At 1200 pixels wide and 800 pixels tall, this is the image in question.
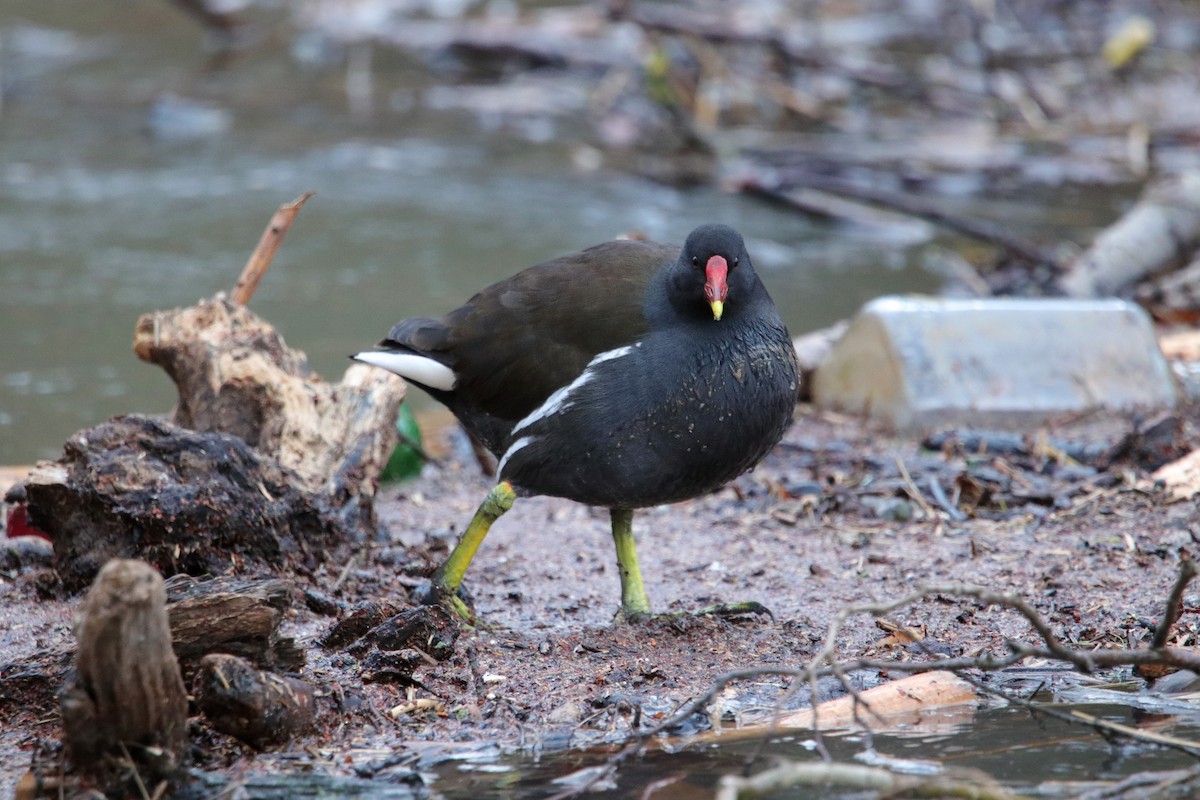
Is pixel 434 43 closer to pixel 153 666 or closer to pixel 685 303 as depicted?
pixel 685 303

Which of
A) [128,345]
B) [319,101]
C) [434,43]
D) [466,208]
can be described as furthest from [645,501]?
[434,43]

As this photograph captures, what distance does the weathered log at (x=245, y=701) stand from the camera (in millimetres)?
2994

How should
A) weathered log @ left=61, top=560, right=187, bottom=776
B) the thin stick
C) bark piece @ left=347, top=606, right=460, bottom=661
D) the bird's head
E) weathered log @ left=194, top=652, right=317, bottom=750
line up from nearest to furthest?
weathered log @ left=61, top=560, right=187, bottom=776 < weathered log @ left=194, top=652, right=317, bottom=750 < bark piece @ left=347, top=606, right=460, bottom=661 < the bird's head < the thin stick

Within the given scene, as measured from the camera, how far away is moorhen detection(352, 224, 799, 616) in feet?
12.4

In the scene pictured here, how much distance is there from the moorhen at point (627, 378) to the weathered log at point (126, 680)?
128cm

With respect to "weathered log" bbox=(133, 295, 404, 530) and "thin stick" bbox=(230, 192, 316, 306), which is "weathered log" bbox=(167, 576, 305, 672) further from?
"thin stick" bbox=(230, 192, 316, 306)

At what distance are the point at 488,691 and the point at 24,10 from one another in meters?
15.9

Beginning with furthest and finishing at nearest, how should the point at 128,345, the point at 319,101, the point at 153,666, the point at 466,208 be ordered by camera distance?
1. the point at 319,101
2. the point at 466,208
3. the point at 128,345
4. the point at 153,666

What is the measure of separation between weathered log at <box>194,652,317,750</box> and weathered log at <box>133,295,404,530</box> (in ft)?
4.96

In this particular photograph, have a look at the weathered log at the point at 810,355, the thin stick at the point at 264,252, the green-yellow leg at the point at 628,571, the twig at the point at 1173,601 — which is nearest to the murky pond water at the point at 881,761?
the twig at the point at 1173,601

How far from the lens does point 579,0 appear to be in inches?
705

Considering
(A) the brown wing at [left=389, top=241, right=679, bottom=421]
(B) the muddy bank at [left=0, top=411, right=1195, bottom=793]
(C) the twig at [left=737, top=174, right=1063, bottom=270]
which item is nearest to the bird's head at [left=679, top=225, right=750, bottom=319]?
(A) the brown wing at [left=389, top=241, right=679, bottom=421]

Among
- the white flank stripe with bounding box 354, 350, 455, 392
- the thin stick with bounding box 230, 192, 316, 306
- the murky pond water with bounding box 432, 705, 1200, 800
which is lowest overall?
the murky pond water with bounding box 432, 705, 1200, 800

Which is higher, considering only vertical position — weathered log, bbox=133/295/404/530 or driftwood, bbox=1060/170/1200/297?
driftwood, bbox=1060/170/1200/297
